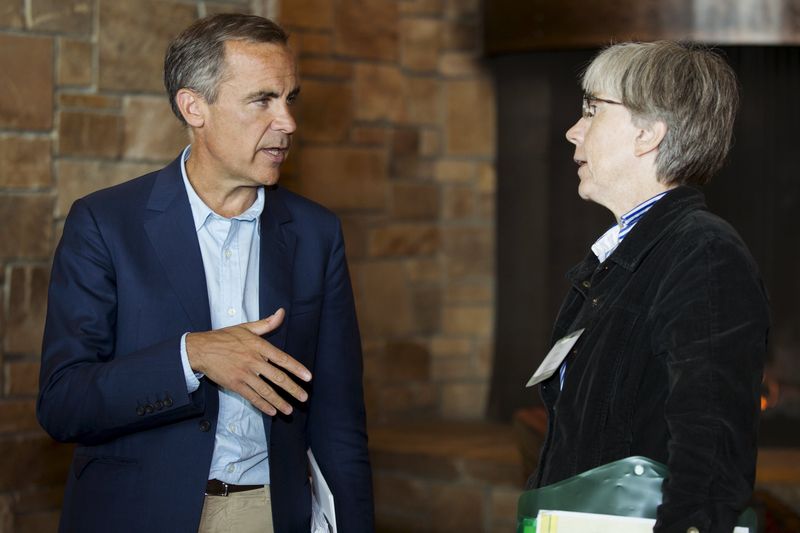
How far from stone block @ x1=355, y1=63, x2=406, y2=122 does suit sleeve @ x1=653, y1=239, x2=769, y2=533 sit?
3.50 m

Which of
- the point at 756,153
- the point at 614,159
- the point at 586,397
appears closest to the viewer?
the point at 586,397

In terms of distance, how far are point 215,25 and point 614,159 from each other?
82 centimetres

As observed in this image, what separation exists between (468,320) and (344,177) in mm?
925

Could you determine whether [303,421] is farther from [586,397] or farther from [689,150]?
[689,150]

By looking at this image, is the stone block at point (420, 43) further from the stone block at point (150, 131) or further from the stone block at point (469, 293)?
the stone block at point (150, 131)

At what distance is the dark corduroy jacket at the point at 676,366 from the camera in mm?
1561

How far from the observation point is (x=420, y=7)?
5191 mm

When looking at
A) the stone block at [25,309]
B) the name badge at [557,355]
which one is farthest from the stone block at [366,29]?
the name badge at [557,355]

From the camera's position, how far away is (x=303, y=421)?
217cm

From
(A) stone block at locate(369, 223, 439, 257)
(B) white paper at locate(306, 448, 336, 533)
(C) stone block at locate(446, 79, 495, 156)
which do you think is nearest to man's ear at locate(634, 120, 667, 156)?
(B) white paper at locate(306, 448, 336, 533)

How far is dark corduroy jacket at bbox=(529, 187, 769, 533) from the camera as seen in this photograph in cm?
156

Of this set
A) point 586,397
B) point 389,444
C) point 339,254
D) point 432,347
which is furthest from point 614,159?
point 432,347

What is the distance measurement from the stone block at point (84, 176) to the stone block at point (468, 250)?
197cm

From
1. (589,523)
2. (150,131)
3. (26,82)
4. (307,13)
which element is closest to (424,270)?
(307,13)
